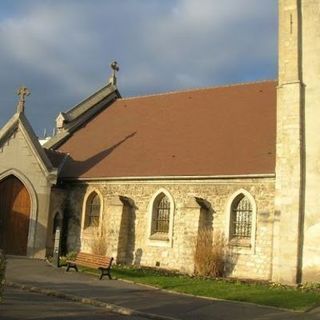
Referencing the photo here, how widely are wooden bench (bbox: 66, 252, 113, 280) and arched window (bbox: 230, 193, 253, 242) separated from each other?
5217 millimetres

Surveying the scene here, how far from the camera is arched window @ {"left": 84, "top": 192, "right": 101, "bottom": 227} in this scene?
25.9 m

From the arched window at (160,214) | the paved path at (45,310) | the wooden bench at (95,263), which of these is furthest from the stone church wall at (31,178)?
the paved path at (45,310)

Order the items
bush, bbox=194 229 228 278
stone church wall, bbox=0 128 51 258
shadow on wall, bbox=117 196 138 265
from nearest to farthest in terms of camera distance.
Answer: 1. bush, bbox=194 229 228 278
2. shadow on wall, bbox=117 196 138 265
3. stone church wall, bbox=0 128 51 258

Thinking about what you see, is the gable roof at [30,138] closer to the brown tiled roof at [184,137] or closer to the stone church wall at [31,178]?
the stone church wall at [31,178]

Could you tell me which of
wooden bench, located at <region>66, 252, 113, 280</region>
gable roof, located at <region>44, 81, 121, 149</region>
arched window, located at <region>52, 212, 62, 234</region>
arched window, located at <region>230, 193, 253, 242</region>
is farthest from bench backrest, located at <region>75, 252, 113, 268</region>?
gable roof, located at <region>44, 81, 121, 149</region>

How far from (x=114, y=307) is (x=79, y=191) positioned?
13067 millimetres

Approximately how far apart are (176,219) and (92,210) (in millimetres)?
4974

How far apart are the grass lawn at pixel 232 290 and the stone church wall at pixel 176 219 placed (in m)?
1.99

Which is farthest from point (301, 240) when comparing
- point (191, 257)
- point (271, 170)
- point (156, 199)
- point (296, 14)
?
point (296, 14)

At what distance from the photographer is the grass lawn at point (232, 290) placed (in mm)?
15441

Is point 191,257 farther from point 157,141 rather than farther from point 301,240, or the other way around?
point 157,141

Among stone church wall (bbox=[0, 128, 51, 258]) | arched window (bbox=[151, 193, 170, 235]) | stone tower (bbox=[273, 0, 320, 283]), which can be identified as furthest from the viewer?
stone church wall (bbox=[0, 128, 51, 258])

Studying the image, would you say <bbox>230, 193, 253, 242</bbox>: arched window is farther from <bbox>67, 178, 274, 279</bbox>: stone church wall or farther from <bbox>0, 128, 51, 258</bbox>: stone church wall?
<bbox>0, 128, 51, 258</bbox>: stone church wall

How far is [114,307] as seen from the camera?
13859 millimetres
